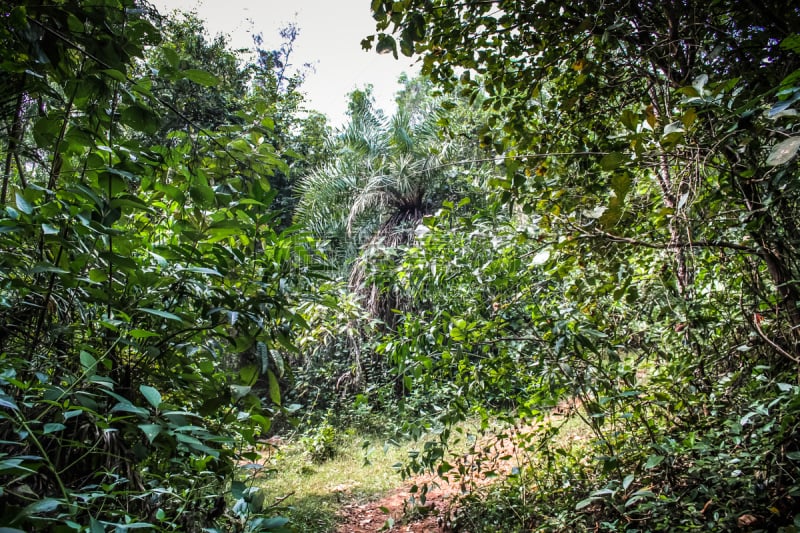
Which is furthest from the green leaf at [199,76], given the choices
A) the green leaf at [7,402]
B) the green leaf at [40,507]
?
the green leaf at [40,507]

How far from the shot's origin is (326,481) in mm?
5535

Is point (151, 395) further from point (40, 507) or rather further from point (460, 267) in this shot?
point (460, 267)

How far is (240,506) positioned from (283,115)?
11.9 meters

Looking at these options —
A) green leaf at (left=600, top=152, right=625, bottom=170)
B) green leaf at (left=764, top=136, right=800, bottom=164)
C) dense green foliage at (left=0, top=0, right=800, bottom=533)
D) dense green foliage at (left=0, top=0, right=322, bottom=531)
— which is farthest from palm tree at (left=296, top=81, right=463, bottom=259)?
green leaf at (left=764, top=136, right=800, bottom=164)

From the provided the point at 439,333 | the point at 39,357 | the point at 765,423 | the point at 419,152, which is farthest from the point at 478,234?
the point at 419,152

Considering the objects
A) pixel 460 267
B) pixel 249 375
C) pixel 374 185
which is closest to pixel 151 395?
pixel 249 375

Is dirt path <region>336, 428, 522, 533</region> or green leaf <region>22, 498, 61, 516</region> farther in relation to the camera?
dirt path <region>336, 428, 522, 533</region>

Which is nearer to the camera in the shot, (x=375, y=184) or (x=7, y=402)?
(x=7, y=402)

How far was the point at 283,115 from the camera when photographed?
11789 mm

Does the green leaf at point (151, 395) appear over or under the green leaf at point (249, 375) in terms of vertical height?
under

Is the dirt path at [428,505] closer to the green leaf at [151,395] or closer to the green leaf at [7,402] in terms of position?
the green leaf at [151,395]

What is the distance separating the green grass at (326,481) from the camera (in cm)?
419

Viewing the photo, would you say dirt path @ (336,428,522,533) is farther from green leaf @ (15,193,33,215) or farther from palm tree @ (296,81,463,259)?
palm tree @ (296,81,463,259)

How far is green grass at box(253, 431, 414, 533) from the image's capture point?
4188 mm
